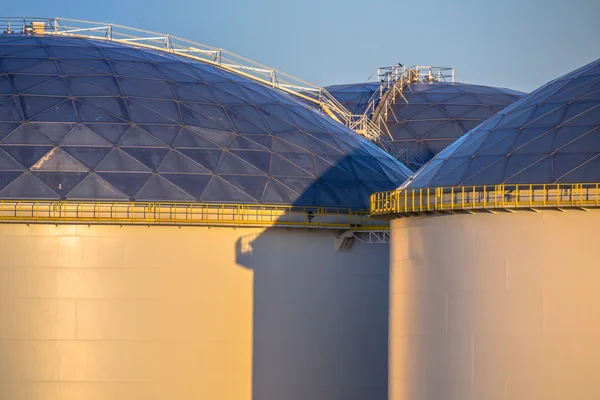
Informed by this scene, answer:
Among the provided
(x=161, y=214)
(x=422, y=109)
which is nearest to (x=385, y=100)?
(x=422, y=109)

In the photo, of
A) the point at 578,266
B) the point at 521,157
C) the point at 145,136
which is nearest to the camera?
the point at 578,266

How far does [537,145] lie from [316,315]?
52.6 ft

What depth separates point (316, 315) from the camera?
61.6 metres

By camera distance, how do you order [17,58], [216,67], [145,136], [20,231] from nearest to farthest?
[20,231]
[145,136]
[17,58]
[216,67]

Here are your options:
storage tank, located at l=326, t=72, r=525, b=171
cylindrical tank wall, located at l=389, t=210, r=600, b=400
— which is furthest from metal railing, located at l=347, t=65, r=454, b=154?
cylindrical tank wall, located at l=389, t=210, r=600, b=400

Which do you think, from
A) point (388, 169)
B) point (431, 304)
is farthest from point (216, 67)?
point (431, 304)

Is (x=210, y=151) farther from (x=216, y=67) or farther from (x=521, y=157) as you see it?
(x=521, y=157)

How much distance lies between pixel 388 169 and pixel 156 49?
48.3ft

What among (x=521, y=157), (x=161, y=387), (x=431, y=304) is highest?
(x=521, y=157)

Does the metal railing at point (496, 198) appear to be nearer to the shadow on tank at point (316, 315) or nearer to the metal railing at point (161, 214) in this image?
the metal railing at point (161, 214)

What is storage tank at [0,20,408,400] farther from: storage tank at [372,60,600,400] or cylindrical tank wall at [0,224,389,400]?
storage tank at [372,60,600,400]

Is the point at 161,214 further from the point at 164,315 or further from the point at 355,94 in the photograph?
the point at 355,94

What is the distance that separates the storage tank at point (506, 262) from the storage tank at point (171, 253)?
372 inches

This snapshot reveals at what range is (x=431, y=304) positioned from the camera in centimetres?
4916
